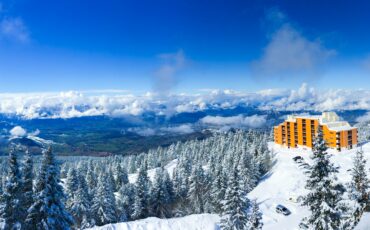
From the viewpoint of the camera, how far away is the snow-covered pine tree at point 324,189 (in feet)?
64.8

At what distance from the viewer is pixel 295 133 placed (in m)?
108

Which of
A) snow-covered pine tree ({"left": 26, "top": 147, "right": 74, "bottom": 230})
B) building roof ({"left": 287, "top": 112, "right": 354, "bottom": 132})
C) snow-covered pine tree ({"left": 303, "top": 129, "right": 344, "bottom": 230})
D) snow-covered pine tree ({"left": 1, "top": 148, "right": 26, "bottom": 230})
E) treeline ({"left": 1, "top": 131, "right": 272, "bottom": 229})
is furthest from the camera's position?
building roof ({"left": 287, "top": 112, "right": 354, "bottom": 132})

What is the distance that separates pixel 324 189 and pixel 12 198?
22495 mm

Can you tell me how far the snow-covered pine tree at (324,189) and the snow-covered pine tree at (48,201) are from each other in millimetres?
19512

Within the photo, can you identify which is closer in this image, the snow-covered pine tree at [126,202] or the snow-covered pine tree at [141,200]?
the snow-covered pine tree at [141,200]

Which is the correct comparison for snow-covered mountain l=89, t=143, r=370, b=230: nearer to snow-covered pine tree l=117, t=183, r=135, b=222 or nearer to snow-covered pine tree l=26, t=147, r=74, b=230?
snow-covered pine tree l=26, t=147, r=74, b=230

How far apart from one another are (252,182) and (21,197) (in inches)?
2442

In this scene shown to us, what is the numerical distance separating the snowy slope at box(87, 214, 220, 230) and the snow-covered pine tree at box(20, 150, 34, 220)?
43.6 ft

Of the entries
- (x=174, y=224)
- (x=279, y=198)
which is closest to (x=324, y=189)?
(x=174, y=224)

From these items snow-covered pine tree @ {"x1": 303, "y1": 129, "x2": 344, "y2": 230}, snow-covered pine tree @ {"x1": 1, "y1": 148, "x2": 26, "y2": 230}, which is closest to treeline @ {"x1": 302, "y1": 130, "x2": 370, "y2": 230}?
snow-covered pine tree @ {"x1": 303, "y1": 129, "x2": 344, "y2": 230}

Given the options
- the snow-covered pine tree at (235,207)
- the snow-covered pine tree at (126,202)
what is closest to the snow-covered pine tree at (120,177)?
the snow-covered pine tree at (126,202)

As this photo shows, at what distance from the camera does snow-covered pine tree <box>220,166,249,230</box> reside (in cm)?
2973

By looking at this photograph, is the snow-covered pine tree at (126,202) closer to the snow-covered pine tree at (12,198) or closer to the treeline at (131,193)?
the treeline at (131,193)

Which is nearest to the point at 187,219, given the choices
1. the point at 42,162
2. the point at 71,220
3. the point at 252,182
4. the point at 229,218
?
the point at 229,218
